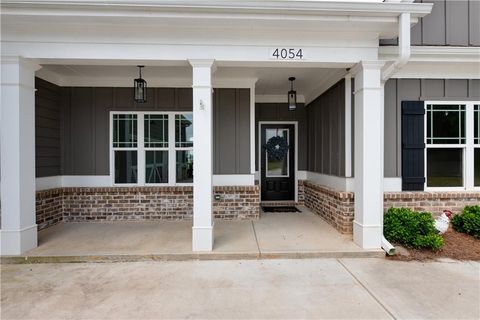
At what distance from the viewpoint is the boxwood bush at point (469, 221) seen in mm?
4688

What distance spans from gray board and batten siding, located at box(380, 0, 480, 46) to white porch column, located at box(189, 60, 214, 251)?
140 inches

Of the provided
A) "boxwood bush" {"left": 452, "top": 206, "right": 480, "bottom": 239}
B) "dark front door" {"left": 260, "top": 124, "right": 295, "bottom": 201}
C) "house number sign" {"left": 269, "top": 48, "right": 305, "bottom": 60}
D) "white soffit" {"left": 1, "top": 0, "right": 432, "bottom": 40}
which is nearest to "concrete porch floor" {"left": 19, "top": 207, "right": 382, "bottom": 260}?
"dark front door" {"left": 260, "top": 124, "right": 295, "bottom": 201}

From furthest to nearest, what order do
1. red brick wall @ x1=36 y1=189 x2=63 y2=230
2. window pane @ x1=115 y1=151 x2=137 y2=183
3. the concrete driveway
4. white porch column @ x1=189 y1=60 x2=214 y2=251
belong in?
window pane @ x1=115 y1=151 x2=137 y2=183 < red brick wall @ x1=36 y1=189 x2=63 y2=230 < white porch column @ x1=189 y1=60 x2=214 y2=251 < the concrete driveway

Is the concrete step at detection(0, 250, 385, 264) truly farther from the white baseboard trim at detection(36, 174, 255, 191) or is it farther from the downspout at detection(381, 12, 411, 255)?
the white baseboard trim at detection(36, 174, 255, 191)

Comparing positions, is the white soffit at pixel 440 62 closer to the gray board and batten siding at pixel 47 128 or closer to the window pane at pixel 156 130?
the window pane at pixel 156 130

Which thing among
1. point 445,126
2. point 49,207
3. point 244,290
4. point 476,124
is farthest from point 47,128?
point 476,124

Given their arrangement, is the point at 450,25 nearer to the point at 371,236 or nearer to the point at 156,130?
the point at 371,236

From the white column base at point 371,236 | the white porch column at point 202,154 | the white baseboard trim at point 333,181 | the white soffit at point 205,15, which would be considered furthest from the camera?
the white baseboard trim at point 333,181

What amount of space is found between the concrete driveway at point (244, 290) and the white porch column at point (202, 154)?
410mm

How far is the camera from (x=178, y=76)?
586 centimetres

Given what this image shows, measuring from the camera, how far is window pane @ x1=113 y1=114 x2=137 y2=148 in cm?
602

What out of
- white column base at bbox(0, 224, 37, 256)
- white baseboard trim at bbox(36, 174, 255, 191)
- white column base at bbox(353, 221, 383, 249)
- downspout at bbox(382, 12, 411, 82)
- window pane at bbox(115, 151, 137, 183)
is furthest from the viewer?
window pane at bbox(115, 151, 137, 183)

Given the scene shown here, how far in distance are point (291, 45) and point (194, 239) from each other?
3.04 meters

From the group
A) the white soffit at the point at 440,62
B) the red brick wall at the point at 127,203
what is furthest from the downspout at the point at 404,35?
the red brick wall at the point at 127,203
